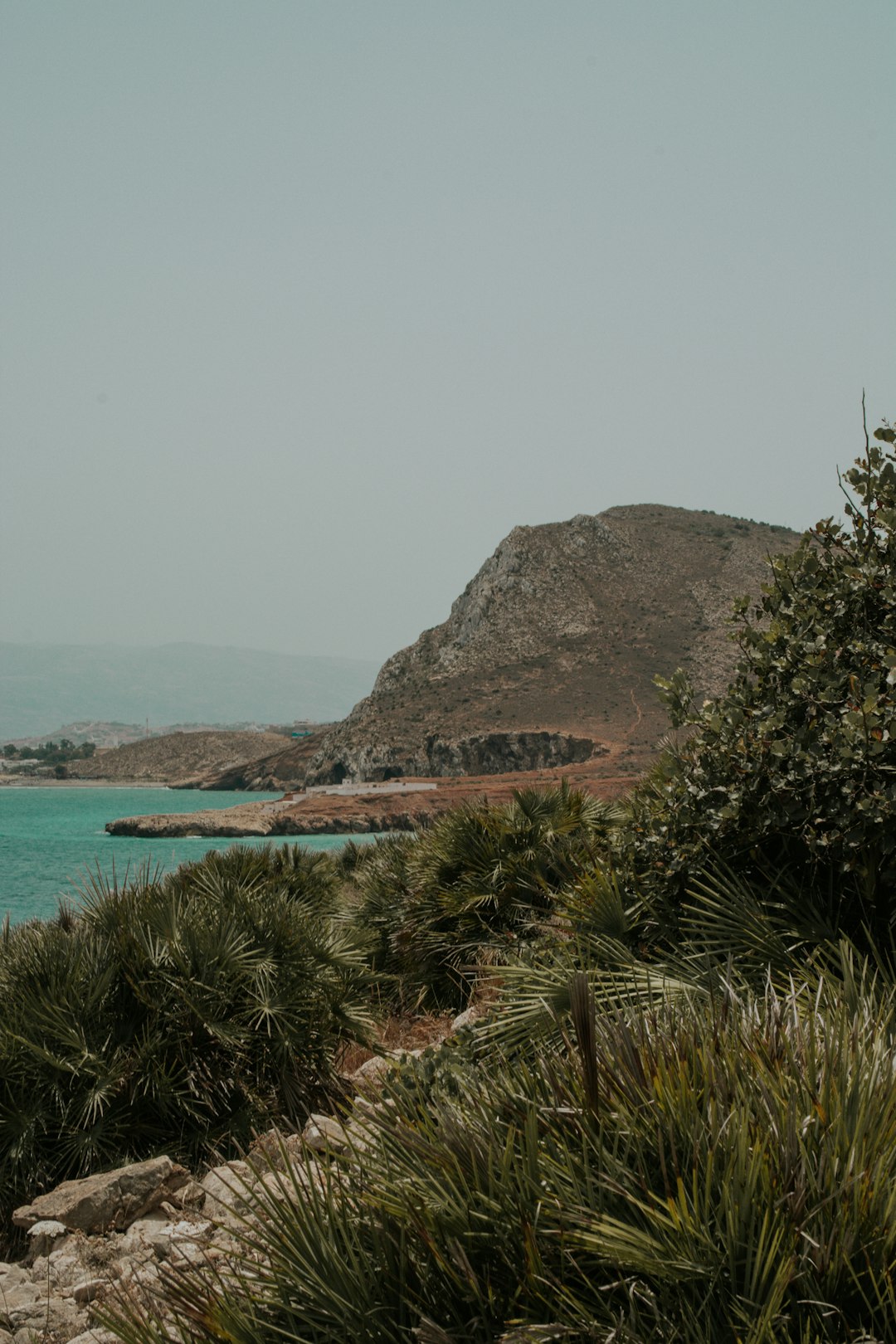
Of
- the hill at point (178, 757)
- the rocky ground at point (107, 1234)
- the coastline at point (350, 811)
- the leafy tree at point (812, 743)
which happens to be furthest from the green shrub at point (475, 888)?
the hill at point (178, 757)

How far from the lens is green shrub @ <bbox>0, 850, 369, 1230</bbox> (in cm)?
665

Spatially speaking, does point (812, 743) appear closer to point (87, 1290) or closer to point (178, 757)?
point (87, 1290)

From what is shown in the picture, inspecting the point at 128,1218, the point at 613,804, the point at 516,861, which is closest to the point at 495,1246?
the point at 128,1218

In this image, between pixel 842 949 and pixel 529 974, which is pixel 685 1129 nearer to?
pixel 842 949

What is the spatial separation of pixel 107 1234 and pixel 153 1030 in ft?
4.91

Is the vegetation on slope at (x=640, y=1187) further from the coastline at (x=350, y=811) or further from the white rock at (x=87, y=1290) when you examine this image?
the coastline at (x=350, y=811)

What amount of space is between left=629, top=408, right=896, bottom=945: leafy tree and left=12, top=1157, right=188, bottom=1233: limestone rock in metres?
3.28

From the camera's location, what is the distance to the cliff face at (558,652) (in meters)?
73.4

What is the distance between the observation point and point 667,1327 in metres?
2.23

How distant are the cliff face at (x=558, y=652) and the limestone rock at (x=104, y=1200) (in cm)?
5879

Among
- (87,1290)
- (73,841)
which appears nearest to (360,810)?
(73,841)

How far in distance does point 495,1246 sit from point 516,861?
308 inches

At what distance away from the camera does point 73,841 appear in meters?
63.3

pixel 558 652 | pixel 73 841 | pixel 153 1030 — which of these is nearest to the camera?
pixel 153 1030
